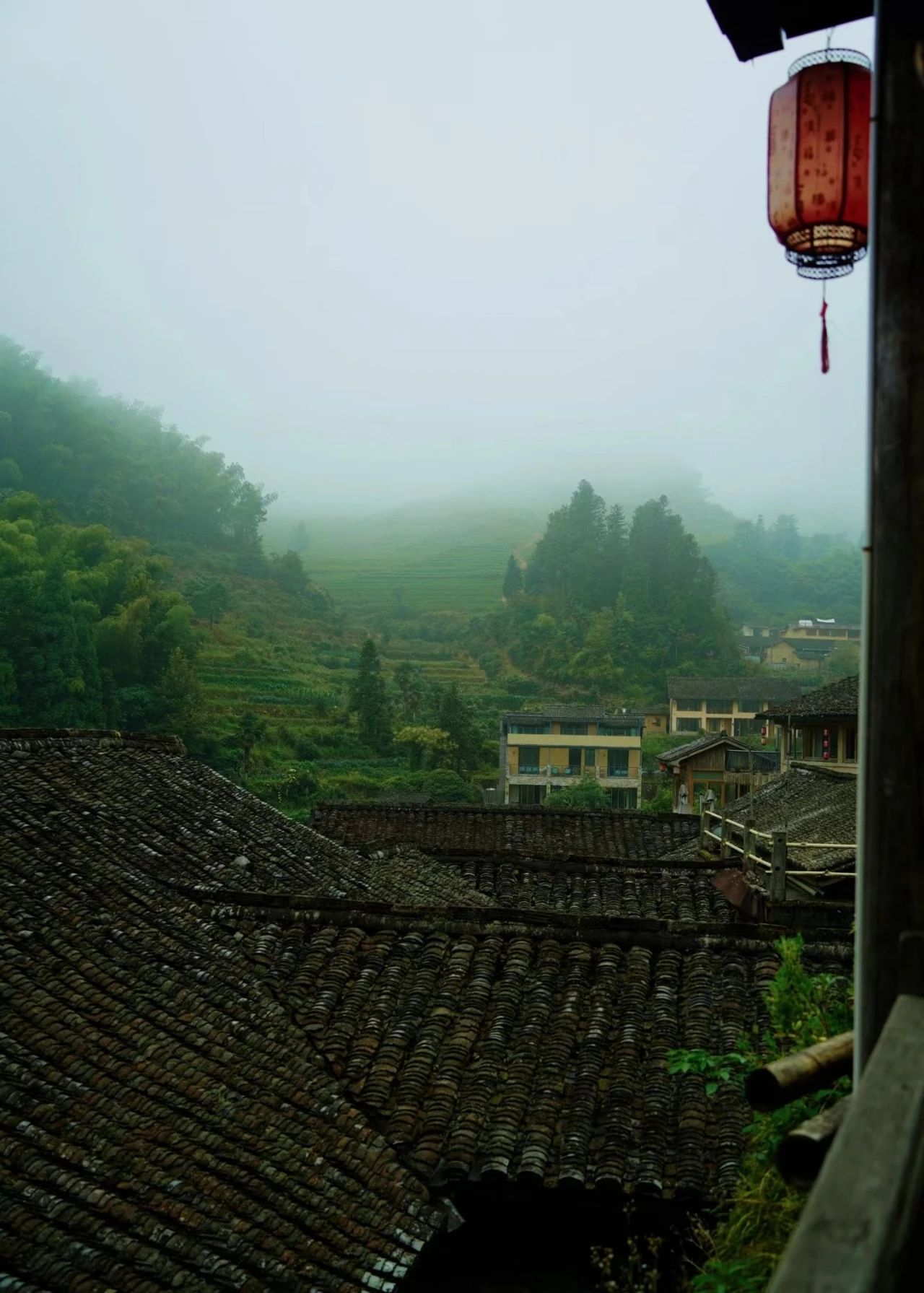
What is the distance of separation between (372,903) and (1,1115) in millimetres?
3298

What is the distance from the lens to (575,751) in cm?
4028

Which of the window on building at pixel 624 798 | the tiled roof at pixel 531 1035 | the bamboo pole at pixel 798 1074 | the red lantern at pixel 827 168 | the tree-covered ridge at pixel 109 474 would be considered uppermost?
the tree-covered ridge at pixel 109 474

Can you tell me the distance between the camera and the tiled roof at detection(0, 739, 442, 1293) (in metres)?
4.35

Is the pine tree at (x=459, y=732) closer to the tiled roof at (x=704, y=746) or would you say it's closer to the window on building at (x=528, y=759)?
the window on building at (x=528, y=759)

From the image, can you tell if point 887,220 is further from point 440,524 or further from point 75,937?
point 440,524

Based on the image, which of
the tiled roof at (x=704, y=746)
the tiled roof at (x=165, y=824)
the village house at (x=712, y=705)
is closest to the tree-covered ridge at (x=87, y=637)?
the tiled roof at (x=704, y=746)

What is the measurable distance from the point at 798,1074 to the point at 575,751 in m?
38.6

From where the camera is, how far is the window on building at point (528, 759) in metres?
40.0

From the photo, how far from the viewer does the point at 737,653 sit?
62.3m

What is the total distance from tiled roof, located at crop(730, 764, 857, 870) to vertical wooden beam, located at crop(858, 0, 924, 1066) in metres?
10.1

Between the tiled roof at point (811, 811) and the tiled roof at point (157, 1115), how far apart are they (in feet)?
24.3

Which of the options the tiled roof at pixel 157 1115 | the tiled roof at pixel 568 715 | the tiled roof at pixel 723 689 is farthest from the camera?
the tiled roof at pixel 723 689

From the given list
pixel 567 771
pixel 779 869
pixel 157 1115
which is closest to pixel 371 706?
pixel 567 771

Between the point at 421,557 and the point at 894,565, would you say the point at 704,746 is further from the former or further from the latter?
the point at 421,557
